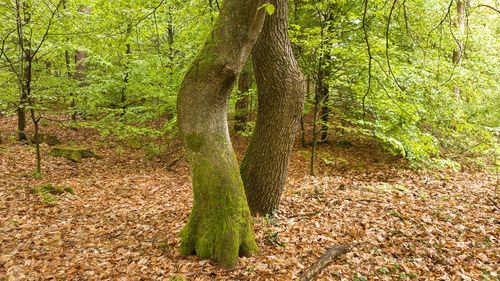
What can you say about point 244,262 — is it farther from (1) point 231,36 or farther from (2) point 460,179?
(2) point 460,179

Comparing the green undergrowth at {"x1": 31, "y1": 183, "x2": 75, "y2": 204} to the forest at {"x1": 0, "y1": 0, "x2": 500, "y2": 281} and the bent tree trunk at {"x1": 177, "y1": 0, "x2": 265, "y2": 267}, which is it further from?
the bent tree trunk at {"x1": 177, "y1": 0, "x2": 265, "y2": 267}

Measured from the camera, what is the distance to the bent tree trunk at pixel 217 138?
3867 millimetres

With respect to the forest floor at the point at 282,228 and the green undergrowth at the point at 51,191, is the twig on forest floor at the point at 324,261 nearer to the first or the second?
the forest floor at the point at 282,228

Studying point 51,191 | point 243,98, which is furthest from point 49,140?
point 243,98

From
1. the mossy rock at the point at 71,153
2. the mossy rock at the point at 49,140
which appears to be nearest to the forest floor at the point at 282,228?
the mossy rock at the point at 71,153

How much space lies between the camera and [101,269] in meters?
4.05

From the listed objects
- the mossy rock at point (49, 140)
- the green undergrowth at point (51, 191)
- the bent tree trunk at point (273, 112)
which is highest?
the bent tree trunk at point (273, 112)

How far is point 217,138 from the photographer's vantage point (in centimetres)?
408

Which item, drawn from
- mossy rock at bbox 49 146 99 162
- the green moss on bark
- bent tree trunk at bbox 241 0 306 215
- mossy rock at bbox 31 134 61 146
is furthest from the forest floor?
mossy rock at bbox 31 134 61 146

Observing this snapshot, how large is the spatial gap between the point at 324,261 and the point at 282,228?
105cm

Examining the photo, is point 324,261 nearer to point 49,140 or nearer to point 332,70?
point 332,70

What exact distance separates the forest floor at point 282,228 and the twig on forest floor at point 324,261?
0.11 meters

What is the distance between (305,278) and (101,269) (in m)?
2.59

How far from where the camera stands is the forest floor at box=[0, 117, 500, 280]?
3967mm
